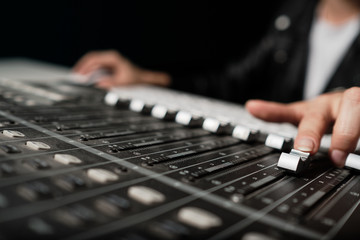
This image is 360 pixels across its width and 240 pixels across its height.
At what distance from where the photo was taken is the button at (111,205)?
374 millimetres

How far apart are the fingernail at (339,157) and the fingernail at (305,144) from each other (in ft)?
0.17

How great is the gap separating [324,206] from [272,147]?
0.26m

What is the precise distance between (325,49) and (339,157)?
5.06 feet

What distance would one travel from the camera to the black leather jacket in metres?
2.08

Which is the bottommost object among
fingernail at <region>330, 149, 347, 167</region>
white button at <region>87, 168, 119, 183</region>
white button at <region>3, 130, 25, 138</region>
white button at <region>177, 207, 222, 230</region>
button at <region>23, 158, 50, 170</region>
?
→ white button at <region>3, 130, 25, 138</region>

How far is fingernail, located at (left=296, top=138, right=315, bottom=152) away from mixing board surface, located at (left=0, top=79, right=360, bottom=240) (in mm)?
39

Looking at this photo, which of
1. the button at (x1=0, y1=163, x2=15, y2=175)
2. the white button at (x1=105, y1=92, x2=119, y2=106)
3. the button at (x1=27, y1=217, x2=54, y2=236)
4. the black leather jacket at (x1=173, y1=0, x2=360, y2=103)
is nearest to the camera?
the button at (x1=27, y1=217, x2=54, y2=236)

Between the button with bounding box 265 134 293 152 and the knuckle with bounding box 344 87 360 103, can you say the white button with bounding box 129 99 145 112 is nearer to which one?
the button with bounding box 265 134 293 152

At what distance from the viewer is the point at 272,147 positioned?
2.41 ft

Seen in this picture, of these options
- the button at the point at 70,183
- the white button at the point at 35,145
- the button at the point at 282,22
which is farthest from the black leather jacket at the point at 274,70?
the button at the point at 70,183

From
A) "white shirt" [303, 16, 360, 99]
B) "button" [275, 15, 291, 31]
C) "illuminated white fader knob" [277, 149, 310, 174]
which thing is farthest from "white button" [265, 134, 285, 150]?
"button" [275, 15, 291, 31]

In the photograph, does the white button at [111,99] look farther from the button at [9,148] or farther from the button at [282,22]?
the button at [282,22]

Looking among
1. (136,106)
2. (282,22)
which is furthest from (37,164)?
(282,22)

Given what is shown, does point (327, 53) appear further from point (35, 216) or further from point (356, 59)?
point (35, 216)
